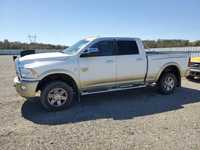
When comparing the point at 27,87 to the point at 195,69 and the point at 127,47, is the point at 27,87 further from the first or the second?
the point at 195,69

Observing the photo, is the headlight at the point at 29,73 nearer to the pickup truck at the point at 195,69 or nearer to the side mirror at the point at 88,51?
the side mirror at the point at 88,51

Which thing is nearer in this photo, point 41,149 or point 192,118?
point 41,149

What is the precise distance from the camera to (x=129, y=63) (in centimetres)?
608

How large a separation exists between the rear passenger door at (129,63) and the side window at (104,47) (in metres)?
0.25

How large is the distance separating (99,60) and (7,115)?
2.83 meters

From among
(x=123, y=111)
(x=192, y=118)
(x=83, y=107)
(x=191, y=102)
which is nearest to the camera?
(x=192, y=118)

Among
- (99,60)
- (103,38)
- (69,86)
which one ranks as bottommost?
(69,86)

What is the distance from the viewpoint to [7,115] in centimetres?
482

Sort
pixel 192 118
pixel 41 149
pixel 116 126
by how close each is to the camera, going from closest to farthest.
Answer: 1. pixel 41 149
2. pixel 116 126
3. pixel 192 118

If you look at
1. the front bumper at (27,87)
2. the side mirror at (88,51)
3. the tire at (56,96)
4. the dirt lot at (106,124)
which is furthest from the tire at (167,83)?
the front bumper at (27,87)

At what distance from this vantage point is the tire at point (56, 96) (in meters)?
5.05

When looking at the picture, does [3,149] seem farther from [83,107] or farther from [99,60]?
[99,60]

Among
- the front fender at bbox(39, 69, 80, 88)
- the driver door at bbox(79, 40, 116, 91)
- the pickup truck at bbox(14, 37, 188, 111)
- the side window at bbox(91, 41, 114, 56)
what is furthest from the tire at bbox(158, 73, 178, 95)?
the front fender at bbox(39, 69, 80, 88)

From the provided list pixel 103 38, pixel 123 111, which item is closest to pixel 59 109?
pixel 123 111
